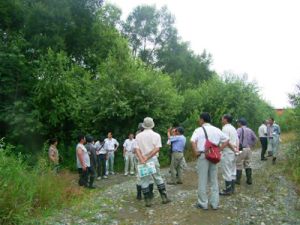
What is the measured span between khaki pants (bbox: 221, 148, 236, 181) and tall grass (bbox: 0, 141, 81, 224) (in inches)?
173

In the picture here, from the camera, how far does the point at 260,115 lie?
94.5ft

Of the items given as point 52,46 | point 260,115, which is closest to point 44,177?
point 52,46

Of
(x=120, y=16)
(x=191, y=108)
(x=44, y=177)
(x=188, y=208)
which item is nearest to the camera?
(x=188, y=208)

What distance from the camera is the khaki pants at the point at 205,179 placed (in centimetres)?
882

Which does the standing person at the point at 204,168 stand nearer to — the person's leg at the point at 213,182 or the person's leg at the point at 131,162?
the person's leg at the point at 213,182

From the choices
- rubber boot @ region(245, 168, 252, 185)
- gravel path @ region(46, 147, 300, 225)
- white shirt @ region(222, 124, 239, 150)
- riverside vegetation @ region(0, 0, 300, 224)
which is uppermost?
riverside vegetation @ region(0, 0, 300, 224)

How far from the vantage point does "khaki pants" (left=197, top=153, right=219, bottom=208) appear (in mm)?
8820

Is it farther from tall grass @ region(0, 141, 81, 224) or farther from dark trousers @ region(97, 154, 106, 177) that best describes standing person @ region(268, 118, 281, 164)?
tall grass @ region(0, 141, 81, 224)

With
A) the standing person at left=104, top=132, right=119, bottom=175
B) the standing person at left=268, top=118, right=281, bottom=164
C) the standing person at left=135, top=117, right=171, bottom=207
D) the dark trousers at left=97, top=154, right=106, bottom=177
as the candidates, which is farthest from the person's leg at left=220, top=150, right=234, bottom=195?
the standing person at left=104, top=132, right=119, bottom=175

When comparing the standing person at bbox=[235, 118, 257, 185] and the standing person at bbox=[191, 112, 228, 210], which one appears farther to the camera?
the standing person at bbox=[235, 118, 257, 185]

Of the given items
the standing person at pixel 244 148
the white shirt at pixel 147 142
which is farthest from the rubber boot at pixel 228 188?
the white shirt at pixel 147 142

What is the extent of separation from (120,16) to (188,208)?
131ft

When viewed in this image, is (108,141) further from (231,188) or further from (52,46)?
(52,46)

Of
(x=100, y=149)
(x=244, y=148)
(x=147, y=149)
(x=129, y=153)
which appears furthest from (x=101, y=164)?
(x=147, y=149)
